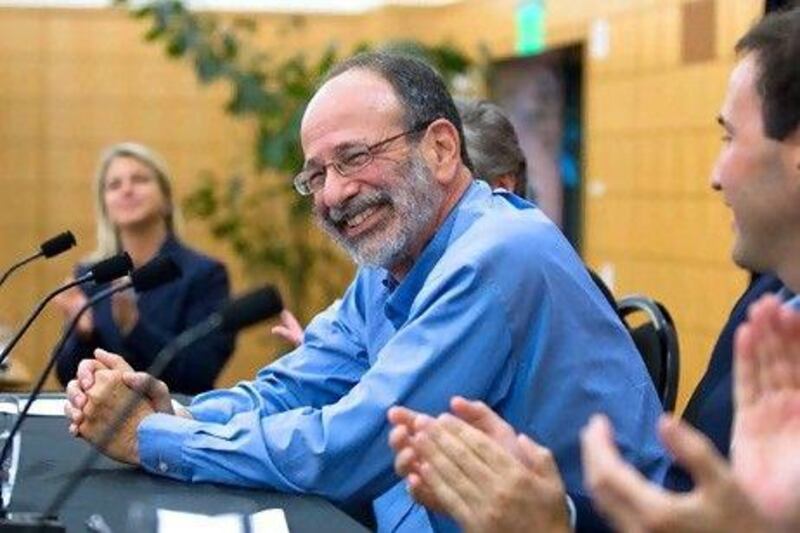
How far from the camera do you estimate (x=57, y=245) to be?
304cm

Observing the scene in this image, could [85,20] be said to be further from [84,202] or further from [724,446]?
[724,446]

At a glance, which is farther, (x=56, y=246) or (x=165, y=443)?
(x=56, y=246)

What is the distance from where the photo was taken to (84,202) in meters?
10.6

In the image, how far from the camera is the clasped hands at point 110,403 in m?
2.78

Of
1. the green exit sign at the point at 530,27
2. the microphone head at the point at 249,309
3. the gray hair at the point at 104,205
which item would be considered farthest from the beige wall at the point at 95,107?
the microphone head at the point at 249,309

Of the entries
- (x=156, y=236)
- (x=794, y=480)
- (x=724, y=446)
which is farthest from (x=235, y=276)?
(x=794, y=480)

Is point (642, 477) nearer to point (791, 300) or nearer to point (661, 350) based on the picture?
point (791, 300)

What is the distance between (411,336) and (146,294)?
2.88 m

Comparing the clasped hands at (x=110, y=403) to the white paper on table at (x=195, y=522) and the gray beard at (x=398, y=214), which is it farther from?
the white paper on table at (x=195, y=522)

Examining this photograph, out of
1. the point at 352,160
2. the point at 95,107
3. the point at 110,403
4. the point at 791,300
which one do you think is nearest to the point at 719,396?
the point at 791,300

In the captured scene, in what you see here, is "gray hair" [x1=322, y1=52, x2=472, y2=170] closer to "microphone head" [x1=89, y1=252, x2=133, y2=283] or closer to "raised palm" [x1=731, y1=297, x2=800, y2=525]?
"microphone head" [x1=89, y1=252, x2=133, y2=283]

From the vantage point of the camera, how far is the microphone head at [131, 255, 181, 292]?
265 centimetres

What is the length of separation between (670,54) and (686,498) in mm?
5922

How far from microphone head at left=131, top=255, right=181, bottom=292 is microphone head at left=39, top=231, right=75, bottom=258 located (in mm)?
379
